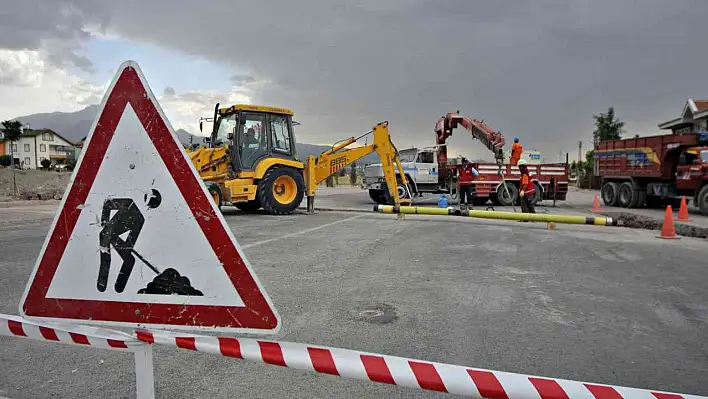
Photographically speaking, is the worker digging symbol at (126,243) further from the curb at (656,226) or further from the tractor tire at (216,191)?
the curb at (656,226)

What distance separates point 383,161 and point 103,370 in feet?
43.1

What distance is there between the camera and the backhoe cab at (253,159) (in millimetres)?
13977

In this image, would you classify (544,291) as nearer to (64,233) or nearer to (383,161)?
(64,233)

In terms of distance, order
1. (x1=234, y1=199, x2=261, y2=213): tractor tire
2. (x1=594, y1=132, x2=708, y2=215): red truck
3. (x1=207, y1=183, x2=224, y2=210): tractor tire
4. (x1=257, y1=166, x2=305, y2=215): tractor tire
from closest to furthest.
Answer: (x1=207, y1=183, x2=224, y2=210): tractor tire < (x1=257, y1=166, x2=305, y2=215): tractor tire < (x1=234, y1=199, x2=261, y2=213): tractor tire < (x1=594, y1=132, x2=708, y2=215): red truck

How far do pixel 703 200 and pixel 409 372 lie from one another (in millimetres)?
17744

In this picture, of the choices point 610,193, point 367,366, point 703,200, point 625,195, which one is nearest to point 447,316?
point 367,366

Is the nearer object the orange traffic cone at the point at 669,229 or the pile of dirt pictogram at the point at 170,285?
the pile of dirt pictogram at the point at 170,285

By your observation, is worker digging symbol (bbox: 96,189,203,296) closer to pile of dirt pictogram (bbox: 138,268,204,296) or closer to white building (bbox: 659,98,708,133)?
pile of dirt pictogram (bbox: 138,268,204,296)

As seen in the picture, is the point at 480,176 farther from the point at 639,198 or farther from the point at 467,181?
the point at 639,198

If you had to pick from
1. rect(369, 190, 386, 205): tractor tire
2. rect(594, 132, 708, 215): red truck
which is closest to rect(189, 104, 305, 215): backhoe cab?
rect(369, 190, 386, 205): tractor tire

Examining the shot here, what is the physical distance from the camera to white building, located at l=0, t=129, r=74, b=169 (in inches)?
3307

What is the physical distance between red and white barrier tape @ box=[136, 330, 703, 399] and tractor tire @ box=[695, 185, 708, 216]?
17.1 m

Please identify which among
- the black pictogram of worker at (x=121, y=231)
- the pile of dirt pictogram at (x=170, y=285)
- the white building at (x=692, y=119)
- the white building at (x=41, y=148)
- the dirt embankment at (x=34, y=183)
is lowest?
the pile of dirt pictogram at (x=170, y=285)

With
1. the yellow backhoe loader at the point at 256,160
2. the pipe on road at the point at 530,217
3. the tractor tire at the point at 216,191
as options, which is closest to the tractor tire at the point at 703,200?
the pipe on road at the point at 530,217
